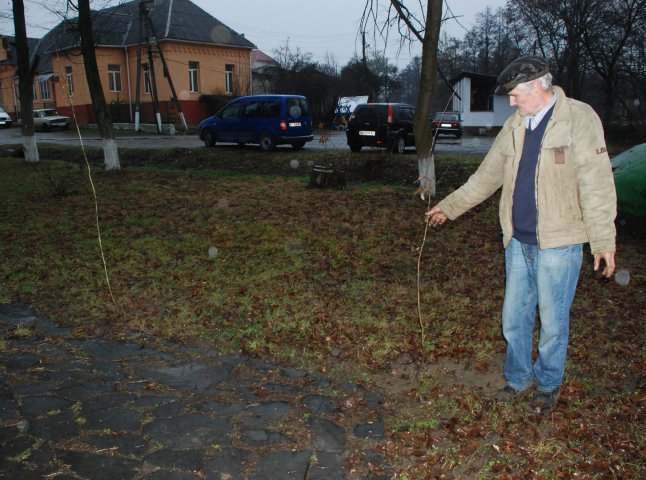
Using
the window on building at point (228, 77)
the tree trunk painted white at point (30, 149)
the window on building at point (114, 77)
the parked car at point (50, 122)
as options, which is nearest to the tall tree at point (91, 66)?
the tree trunk painted white at point (30, 149)

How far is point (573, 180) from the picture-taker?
124 inches

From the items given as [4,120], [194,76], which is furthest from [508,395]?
[4,120]

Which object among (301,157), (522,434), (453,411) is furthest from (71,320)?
(301,157)

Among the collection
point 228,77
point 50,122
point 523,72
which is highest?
point 228,77

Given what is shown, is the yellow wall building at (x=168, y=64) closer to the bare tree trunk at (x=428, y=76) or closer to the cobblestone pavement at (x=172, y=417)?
the bare tree trunk at (x=428, y=76)

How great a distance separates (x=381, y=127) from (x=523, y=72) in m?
15.4

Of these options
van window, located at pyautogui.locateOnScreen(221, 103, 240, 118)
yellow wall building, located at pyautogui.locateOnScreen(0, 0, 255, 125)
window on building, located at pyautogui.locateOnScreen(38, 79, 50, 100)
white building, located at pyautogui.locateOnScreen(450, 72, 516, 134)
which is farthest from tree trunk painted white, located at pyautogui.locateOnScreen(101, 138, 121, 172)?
window on building, located at pyautogui.locateOnScreen(38, 79, 50, 100)

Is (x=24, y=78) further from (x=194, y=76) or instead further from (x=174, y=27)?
(x=194, y=76)

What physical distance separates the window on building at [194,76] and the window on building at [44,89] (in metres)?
14.5

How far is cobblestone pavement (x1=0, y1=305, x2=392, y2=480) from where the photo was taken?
3.12 metres

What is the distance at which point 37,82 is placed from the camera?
4672 cm

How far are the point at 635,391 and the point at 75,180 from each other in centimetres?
1299

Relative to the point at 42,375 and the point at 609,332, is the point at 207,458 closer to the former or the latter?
the point at 42,375

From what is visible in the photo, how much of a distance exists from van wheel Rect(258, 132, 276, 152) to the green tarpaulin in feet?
40.8
